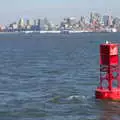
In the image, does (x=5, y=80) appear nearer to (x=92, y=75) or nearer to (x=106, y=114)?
(x=92, y=75)

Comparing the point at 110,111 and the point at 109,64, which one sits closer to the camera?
the point at 110,111

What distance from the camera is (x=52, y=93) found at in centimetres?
4162

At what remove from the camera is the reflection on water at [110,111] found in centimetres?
3258

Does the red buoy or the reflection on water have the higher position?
the red buoy

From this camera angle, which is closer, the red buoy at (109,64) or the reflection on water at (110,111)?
the reflection on water at (110,111)

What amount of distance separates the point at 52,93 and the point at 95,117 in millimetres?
9200

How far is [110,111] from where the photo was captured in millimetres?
34188

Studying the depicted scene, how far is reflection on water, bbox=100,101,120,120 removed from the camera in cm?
3258

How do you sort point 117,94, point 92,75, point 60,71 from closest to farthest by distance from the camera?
point 117,94 < point 92,75 < point 60,71

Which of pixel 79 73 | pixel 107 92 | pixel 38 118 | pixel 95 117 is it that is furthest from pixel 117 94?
pixel 79 73

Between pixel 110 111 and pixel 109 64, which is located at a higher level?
pixel 109 64

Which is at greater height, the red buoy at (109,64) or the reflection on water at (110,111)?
the red buoy at (109,64)

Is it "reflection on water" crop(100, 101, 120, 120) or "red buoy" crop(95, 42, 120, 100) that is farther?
"red buoy" crop(95, 42, 120, 100)

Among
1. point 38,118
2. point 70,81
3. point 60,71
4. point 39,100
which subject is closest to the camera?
point 38,118
